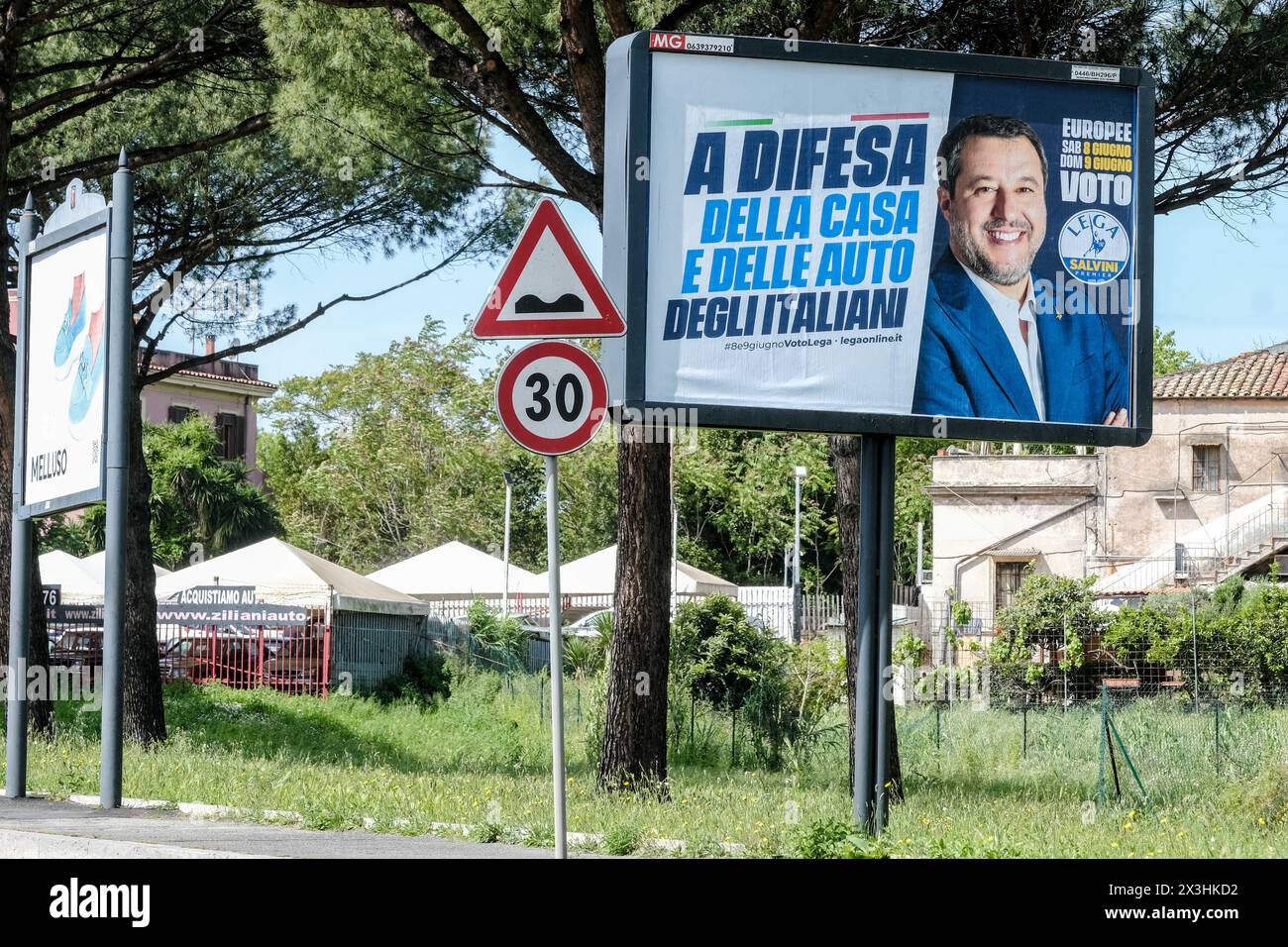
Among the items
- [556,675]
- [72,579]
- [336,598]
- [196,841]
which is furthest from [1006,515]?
[556,675]

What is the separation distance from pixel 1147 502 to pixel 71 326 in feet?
118

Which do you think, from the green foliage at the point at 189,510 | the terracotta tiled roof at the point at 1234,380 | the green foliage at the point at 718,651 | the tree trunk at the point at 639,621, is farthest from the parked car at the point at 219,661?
the terracotta tiled roof at the point at 1234,380

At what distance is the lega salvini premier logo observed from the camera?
9203mm

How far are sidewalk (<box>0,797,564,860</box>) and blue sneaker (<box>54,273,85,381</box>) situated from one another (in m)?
3.10

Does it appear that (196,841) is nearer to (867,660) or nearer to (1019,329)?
(867,660)

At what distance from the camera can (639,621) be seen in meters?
12.9

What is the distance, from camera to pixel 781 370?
8.78 m

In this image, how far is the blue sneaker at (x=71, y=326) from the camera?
10148mm

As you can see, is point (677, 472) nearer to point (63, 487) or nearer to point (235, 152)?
point (235, 152)

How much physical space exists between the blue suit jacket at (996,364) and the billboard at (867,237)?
0.01 meters

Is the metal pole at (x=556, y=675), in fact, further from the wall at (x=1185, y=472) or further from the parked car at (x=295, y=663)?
the wall at (x=1185, y=472)

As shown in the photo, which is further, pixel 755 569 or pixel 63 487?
pixel 755 569
